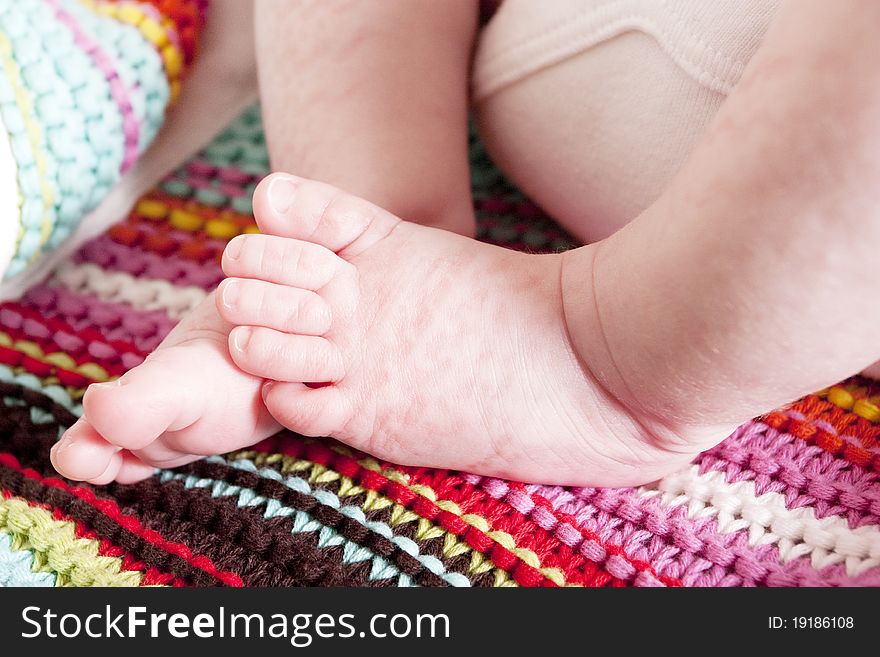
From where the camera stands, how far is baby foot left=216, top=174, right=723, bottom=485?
0.56m

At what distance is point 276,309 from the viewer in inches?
22.4

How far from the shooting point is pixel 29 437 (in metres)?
0.64

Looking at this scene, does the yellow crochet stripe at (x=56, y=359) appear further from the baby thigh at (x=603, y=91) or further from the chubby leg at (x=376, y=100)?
the baby thigh at (x=603, y=91)

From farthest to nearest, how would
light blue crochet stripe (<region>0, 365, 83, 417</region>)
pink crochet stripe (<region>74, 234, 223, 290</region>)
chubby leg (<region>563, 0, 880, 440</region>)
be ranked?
pink crochet stripe (<region>74, 234, 223, 290</region>), light blue crochet stripe (<region>0, 365, 83, 417</region>), chubby leg (<region>563, 0, 880, 440</region>)

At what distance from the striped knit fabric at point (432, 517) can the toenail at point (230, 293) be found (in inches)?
4.5

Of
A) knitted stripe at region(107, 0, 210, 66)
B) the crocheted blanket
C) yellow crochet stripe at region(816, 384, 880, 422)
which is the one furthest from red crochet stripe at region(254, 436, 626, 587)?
knitted stripe at region(107, 0, 210, 66)

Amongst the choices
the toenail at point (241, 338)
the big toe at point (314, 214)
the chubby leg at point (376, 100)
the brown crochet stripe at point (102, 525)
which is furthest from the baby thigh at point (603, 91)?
the brown crochet stripe at point (102, 525)

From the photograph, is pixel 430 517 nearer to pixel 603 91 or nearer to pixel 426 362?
pixel 426 362

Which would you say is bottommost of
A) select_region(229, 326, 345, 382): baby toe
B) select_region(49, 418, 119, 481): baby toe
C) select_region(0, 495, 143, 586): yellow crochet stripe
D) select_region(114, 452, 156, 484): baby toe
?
select_region(0, 495, 143, 586): yellow crochet stripe

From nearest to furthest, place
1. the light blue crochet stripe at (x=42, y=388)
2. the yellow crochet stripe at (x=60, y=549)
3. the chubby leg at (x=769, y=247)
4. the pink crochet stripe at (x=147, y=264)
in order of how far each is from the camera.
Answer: the chubby leg at (x=769, y=247), the yellow crochet stripe at (x=60, y=549), the light blue crochet stripe at (x=42, y=388), the pink crochet stripe at (x=147, y=264)

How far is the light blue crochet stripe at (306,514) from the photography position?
544mm

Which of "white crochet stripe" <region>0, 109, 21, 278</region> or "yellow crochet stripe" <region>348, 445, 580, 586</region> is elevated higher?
"white crochet stripe" <region>0, 109, 21, 278</region>

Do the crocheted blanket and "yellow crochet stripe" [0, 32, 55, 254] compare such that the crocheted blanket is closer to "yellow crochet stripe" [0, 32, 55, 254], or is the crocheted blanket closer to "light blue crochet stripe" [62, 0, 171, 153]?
"yellow crochet stripe" [0, 32, 55, 254]

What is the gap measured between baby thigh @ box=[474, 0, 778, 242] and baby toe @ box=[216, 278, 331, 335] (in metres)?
0.24
